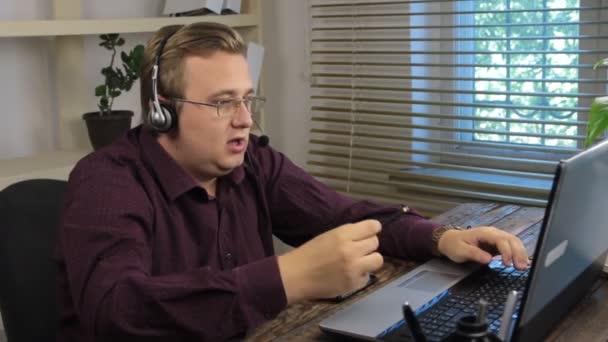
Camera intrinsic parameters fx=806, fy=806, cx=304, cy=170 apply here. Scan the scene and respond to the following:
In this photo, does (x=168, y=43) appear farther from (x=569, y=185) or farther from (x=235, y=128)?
(x=569, y=185)

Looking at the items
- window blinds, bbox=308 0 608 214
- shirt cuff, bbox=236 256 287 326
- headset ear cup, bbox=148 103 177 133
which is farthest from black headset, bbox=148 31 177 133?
window blinds, bbox=308 0 608 214

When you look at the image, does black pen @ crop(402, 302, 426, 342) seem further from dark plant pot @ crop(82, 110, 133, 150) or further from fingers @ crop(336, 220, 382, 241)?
dark plant pot @ crop(82, 110, 133, 150)

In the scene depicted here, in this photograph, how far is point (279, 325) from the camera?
1204 millimetres

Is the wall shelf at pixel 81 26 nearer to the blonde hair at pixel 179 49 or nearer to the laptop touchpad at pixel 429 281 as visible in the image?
the blonde hair at pixel 179 49

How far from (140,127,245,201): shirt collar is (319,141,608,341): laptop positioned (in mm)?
360

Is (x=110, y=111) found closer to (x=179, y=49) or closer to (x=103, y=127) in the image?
(x=103, y=127)

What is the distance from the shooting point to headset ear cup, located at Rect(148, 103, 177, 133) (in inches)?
54.4

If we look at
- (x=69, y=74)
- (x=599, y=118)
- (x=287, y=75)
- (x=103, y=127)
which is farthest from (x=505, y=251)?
(x=287, y=75)

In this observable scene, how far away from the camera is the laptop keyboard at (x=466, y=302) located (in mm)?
1110

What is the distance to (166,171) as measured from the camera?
1380 millimetres

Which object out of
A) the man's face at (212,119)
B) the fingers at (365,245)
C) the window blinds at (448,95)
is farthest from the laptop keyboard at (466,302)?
the window blinds at (448,95)

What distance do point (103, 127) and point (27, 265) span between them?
95cm

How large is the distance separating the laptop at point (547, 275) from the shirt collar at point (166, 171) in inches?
14.2

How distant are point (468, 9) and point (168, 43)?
5.07ft
